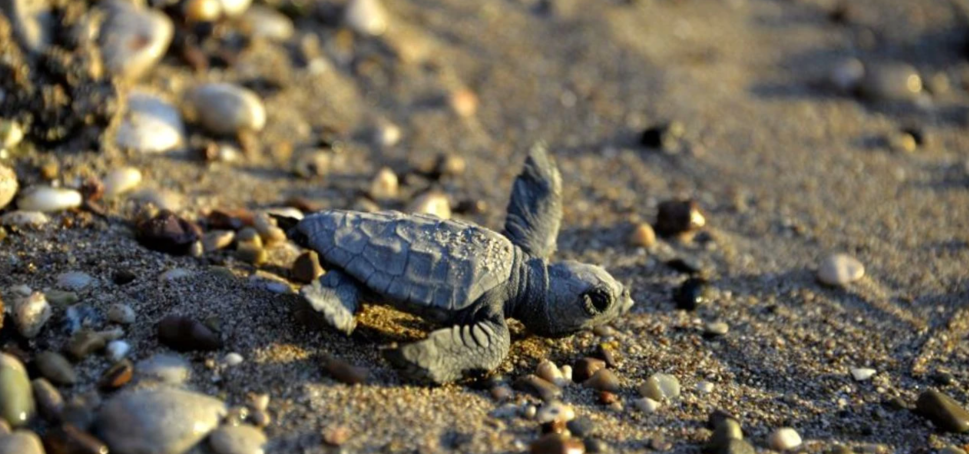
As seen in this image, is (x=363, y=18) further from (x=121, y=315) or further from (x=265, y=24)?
(x=121, y=315)

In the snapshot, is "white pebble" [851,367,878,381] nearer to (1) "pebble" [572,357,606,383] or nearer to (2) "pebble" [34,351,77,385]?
(1) "pebble" [572,357,606,383]

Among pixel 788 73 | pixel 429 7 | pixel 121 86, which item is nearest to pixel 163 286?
pixel 121 86

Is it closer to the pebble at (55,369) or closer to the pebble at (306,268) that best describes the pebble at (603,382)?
the pebble at (306,268)

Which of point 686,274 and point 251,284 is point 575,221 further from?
point 251,284

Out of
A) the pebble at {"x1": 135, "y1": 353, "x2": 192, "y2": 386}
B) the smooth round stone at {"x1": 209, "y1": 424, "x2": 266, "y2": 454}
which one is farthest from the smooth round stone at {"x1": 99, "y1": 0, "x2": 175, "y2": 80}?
the smooth round stone at {"x1": 209, "y1": 424, "x2": 266, "y2": 454}

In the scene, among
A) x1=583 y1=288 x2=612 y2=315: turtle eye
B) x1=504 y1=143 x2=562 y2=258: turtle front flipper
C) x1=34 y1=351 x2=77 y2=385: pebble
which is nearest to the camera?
x1=34 y1=351 x2=77 y2=385: pebble

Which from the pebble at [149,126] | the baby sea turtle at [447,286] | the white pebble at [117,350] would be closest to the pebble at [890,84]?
the baby sea turtle at [447,286]
